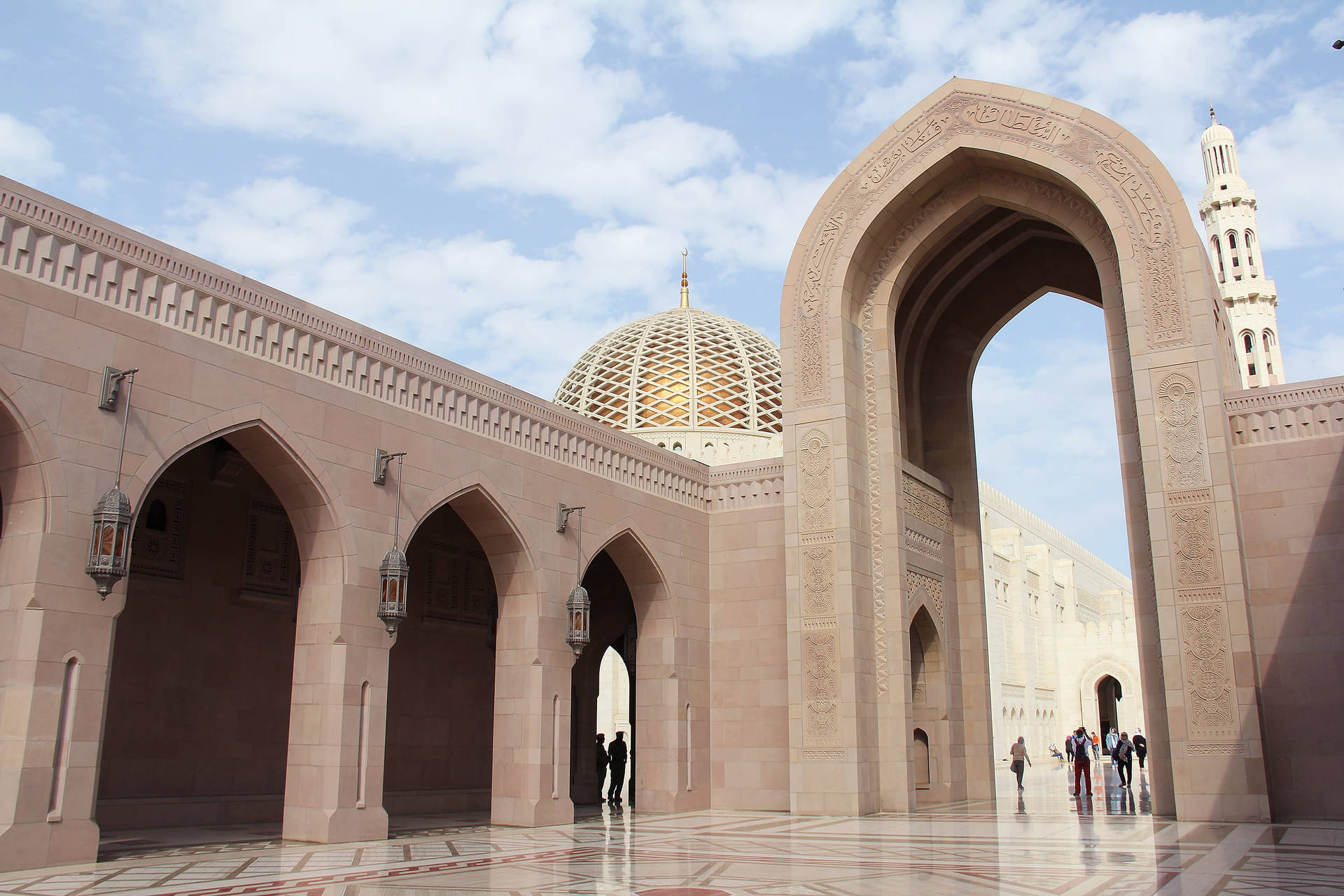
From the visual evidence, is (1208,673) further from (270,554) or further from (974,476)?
(270,554)

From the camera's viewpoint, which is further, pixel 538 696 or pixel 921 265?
pixel 921 265

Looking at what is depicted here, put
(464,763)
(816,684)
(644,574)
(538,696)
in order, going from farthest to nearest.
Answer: (464,763) < (644,574) < (816,684) < (538,696)

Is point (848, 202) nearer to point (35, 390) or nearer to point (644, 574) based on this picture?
point (644, 574)

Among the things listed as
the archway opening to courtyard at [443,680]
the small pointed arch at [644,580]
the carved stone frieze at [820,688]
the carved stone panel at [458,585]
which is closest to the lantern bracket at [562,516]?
the small pointed arch at [644,580]

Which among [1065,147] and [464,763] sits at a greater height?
[1065,147]

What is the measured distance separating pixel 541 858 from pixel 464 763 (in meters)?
7.33

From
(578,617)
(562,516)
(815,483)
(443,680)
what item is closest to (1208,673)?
(815,483)

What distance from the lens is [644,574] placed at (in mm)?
14102

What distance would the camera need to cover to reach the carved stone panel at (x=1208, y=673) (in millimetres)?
10820

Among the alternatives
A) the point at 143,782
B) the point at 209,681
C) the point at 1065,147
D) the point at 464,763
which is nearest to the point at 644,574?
the point at 464,763

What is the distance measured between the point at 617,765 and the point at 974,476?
6835mm

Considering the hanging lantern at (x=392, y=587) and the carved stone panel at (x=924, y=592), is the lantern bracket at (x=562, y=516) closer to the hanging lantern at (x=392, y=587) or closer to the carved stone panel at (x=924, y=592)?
the hanging lantern at (x=392, y=587)

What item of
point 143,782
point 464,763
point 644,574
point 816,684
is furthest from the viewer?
point 464,763

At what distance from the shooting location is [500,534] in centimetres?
1192
